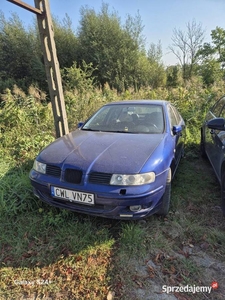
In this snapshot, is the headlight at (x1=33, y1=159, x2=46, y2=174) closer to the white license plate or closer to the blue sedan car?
the blue sedan car

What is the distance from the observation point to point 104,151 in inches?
88.0

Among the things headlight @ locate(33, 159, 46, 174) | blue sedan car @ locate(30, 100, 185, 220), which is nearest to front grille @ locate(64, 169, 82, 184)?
blue sedan car @ locate(30, 100, 185, 220)

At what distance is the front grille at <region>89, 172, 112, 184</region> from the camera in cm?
192

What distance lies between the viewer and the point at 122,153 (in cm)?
217

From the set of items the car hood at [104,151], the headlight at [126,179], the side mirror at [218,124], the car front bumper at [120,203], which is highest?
the side mirror at [218,124]

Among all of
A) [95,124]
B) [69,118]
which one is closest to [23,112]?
[69,118]

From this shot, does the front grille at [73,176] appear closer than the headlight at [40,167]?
Yes

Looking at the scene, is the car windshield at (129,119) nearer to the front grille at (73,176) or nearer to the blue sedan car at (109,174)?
the blue sedan car at (109,174)

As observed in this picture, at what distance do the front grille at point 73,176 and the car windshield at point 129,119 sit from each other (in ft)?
3.52

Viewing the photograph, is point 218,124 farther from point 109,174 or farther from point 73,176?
point 73,176

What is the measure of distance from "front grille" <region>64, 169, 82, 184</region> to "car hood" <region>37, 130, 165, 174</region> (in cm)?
5

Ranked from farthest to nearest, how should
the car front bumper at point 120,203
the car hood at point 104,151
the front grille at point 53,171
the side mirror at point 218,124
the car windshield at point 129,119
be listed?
the car windshield at point 129,119 → the side mirror at point 218,124 → the front grille at point 53,171 → the car hood at point 104,151 → the car front bumper at point 120,203

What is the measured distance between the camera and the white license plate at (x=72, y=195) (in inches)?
75.9

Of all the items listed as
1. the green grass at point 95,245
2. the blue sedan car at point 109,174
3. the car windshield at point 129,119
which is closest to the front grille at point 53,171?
the blue sedan car at point 109,174
